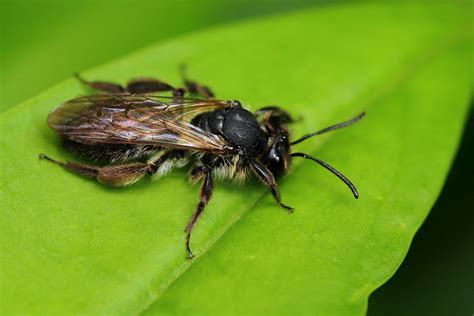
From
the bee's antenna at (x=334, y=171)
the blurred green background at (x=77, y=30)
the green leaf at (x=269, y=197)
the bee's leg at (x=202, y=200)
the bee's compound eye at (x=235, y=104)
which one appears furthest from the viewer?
the blurred green background at (x=77, y=30)

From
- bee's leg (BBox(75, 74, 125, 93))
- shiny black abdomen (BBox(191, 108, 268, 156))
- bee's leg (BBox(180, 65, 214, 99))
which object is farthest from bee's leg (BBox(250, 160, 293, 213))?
bee's leg (BBox(75, 74, 125, 93))

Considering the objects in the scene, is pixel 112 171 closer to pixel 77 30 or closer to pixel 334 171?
pixel 334 171

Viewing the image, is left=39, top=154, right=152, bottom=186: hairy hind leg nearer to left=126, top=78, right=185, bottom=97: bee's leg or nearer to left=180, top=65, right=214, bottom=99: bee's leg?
left=126, top=78, right=185, bottom=97: bee's leg

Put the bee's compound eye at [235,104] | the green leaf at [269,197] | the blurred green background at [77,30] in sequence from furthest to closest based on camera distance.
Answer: the blurred green background at [77,30] < the bee's compound eye at [235,104] < the green leaf at [269,197]

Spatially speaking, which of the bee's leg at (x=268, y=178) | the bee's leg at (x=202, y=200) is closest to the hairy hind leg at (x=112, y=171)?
the bee's leg at (x=202, y=200)

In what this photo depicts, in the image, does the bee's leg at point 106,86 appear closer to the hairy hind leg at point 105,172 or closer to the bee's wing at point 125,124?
the bee's wing at point 125,124

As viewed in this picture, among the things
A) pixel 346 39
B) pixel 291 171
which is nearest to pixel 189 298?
pixel 291 171

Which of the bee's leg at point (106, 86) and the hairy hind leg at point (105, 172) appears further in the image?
the bee's leg at point (106, 86)

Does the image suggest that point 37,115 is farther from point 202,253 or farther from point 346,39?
point 346,39
